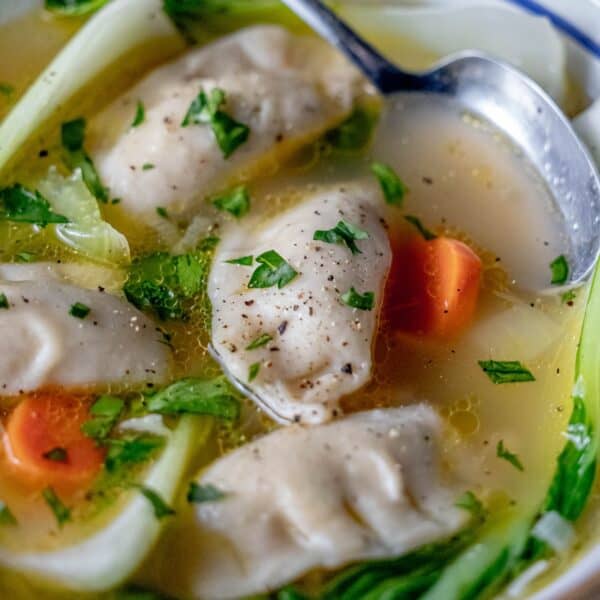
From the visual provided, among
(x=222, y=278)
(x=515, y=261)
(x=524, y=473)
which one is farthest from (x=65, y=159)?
(x=524, y=473)

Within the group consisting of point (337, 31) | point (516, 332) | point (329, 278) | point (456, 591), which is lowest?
point (456, 591)

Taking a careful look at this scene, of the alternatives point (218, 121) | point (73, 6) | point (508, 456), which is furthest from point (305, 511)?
point (73, 6)

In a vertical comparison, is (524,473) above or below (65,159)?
below

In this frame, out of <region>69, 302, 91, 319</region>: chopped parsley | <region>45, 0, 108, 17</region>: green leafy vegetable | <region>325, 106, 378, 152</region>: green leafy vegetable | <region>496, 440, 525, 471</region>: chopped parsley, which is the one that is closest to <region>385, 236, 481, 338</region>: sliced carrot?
<region>496, 440, 525, 471</region>: chopped parsley

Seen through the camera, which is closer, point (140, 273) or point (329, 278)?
point (329, 278)

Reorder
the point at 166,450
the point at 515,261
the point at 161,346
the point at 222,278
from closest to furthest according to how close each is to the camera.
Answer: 1. the point at 166,450
2. the point at 161,346
3. the point at 222,278
4. the point at 515,261

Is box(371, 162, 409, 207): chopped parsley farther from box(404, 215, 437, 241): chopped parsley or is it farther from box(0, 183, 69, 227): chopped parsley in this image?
box(0, 183, 69, 227): chopped parsley

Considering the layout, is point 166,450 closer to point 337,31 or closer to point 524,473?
point 524,473

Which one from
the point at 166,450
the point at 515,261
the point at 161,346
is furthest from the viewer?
the point at 515,261

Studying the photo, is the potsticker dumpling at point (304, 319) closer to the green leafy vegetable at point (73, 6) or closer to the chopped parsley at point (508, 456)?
the chopped parsley at point (508, 456)
